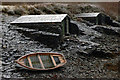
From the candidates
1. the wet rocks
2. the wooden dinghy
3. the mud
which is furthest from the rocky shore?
the wet rocks

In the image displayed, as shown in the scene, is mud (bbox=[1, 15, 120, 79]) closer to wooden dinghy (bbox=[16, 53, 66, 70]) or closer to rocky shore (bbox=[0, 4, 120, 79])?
rocky shore (bbox=[0, 4, 120, 79])

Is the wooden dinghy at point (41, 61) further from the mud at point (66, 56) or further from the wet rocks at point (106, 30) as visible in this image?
the wet rocks at point (106, 30)

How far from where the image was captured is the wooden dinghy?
9316 mm

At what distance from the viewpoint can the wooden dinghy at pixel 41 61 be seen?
9316 mm

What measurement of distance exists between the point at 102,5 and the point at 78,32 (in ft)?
60.8

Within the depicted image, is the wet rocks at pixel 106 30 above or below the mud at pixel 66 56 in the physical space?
below

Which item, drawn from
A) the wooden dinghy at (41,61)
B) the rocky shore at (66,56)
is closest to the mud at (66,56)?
the rocky shore at (66,56)

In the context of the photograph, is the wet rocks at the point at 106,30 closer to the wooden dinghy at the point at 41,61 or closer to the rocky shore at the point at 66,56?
the rocky shore at the point at 66,56

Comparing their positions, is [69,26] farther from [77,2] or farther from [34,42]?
[77,2]

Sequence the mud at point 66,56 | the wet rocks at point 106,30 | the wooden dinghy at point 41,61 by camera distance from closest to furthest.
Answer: the mud at point 66,56 < the wooden dinghy at point 41,61 < the wet rocks at point 106,30

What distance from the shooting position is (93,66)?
10953 mm

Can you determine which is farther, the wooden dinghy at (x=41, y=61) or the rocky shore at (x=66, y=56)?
the wooden dinghy at (x=41, y=61)

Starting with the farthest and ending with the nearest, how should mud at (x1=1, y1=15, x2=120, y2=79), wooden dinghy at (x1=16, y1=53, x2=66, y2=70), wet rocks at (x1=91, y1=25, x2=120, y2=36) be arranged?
wet rocks at (x1=91, y1=25, x2=120, y2=36), wooden dinghy at (x1=16, y1=53, x2=66, y2=70), mud at (x1=1, y1=15, x2=120, y2=79)

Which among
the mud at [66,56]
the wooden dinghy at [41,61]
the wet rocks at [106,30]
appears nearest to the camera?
the mud at [66,56]
